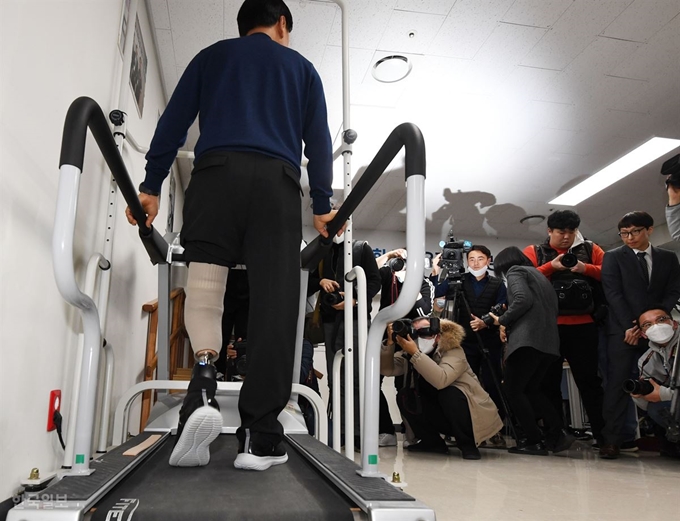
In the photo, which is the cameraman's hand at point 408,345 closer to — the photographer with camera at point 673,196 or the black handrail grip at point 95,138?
the photographer with camera at point 673,196

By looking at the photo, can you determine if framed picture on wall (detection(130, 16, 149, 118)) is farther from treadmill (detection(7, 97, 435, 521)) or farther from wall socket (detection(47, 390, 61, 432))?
wall socket (detection(47, 390, 61, 432))

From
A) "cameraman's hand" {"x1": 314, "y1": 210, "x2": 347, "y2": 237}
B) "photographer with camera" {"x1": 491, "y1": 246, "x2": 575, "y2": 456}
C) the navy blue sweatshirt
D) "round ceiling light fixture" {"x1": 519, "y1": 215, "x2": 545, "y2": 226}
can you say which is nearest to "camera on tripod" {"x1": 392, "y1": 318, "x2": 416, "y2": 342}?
"photographer with camera" {"x1": 491, "y1": 246, "x2": 575, "y2": 456}

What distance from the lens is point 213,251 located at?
1270mm

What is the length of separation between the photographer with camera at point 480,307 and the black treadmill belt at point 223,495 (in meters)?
2.67

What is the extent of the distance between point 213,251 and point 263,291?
Answer: 17 cm

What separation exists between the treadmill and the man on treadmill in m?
0.10

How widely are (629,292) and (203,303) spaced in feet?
9.70

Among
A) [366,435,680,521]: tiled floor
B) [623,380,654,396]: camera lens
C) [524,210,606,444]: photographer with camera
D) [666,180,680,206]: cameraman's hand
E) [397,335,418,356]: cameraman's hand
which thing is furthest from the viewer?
[524,210,606,444]: photographer with camera

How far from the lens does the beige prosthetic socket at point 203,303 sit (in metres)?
1.26

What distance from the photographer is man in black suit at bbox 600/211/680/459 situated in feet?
10.2

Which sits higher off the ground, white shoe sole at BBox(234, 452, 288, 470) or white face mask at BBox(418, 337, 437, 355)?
white face mask at BBox(418, 337, 437, 355)

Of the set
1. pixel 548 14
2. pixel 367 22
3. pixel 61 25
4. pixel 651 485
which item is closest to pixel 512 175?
pixel 548 14

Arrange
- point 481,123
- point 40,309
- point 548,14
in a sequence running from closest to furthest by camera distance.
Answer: point 40,309
point 548,14
point 481,123

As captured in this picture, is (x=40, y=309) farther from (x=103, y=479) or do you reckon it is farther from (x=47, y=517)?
(x=47, y=517)
